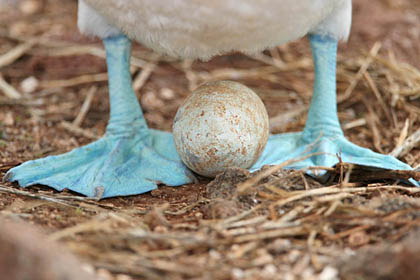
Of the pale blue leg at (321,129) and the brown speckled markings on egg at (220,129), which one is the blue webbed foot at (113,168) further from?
the pale blue leg at (321,129)

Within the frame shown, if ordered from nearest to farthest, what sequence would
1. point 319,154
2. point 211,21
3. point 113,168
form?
point 211,21 < point 319,154 < point 113,168

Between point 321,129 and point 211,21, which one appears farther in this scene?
point 321,129

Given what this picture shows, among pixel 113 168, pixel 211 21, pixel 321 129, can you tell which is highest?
pixel 211 21

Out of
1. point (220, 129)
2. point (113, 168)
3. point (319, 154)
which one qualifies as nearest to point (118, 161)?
point (113, 168)

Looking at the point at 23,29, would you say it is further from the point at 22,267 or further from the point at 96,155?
the point at 22,267

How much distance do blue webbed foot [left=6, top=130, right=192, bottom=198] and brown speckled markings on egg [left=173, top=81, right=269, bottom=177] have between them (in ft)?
0.64

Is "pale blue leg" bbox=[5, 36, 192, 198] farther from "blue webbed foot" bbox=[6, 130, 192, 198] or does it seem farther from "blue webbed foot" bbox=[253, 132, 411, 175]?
"blue webbed foot" bbox=[253, 132, 411, 175]

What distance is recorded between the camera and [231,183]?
1833 mm

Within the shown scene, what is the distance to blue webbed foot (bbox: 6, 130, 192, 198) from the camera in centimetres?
211

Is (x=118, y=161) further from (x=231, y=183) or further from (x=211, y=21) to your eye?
(x=211, y=21)

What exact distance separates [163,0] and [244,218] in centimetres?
70

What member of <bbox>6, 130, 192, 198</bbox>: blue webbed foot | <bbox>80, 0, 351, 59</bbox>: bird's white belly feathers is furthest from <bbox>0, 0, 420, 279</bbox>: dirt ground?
<bbox>80, 0, 351, 59</bbox>: bird's white belly feathers

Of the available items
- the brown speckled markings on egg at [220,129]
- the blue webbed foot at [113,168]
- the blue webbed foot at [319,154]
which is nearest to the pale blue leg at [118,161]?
the blue webbed foot at [113,168]

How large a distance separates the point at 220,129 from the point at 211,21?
0.38 metres
